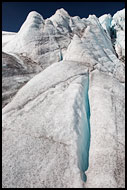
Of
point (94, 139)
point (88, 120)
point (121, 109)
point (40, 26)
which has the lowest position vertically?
point (94, 139)

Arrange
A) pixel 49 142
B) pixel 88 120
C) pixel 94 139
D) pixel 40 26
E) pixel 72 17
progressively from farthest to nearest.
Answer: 1. pixel 72 17
2. pixel 40 26
3. pixel 88 120
4. pixel 94 139
5. pixel 49 142

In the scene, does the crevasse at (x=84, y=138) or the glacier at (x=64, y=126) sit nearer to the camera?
the glacier at (x=64, y=126)

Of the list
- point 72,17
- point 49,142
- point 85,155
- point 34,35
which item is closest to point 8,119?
point 49,142

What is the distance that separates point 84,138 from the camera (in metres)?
5.84

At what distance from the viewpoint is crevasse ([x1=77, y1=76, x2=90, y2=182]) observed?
5.02 metres

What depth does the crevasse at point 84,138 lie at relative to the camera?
5.02 meters

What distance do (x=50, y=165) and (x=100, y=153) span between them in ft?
7.42

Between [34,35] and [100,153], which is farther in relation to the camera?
[34,35]

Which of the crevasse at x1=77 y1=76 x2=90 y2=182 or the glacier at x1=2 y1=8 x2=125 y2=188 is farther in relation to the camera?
the crevasse at x1=77 y1=76 x2=90 y2=182

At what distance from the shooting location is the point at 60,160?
4.88m

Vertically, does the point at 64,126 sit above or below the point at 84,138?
above

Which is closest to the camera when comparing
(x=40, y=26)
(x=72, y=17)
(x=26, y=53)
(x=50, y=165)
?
(x=50, y=165)

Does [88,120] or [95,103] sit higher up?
[95,103]

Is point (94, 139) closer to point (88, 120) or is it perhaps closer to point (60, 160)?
point (88, 120)
